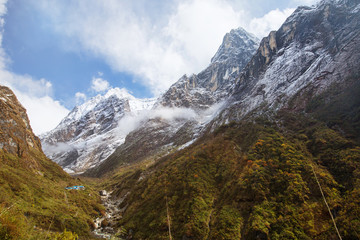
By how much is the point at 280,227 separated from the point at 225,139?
33.0 meters

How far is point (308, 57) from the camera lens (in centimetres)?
8862

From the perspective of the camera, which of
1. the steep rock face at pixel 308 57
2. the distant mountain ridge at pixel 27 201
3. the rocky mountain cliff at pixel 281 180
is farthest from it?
the steep rock face at pixel 308 57

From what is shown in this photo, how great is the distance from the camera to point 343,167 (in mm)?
27125

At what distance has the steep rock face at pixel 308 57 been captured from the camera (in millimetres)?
65125

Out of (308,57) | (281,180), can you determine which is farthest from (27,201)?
(308,57)

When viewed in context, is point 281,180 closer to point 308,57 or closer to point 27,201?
point 27,201

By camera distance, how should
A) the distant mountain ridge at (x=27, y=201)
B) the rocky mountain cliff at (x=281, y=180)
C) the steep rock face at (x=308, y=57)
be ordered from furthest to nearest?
the steep rock face at (x=308, y=57), the rocky mountain cliff at (x=281, y=180), the distant mountain ridge at (x=27, y=201)

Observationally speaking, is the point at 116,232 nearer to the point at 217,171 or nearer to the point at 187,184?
the point at 187,184

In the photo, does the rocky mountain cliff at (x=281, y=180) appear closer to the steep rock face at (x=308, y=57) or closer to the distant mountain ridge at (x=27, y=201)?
the steep rock face at (x=308, y=57)

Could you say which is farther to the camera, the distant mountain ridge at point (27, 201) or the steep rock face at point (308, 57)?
the steep rock face at point (308, 57)

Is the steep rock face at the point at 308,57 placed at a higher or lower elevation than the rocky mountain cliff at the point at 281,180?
higher

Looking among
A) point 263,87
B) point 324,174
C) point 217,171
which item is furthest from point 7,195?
point 263,87

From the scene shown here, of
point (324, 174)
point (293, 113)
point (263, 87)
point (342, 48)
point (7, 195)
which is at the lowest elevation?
point (324, 174)

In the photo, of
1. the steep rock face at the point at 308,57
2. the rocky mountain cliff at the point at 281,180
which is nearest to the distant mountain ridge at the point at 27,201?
the rocky mountain cliff at the point at 281,180
